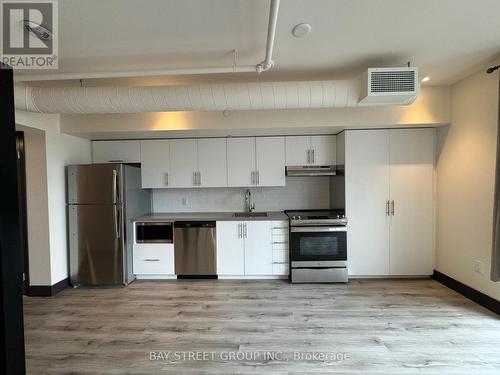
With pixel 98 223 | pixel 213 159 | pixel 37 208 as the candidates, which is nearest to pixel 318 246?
pixel 213 159

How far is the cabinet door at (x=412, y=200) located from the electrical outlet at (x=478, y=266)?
26.6 inches

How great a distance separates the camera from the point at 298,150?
13.1 ft

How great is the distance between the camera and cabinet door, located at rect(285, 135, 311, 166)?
13.1ft

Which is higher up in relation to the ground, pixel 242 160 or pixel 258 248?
pixel 242 160

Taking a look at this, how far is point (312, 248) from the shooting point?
12.2 feet

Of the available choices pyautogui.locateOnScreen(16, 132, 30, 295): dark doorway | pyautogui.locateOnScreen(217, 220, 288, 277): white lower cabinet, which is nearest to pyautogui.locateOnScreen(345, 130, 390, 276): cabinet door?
pyautogui.locateOnScreen(217, 220, 288, 277): white lower cabinet

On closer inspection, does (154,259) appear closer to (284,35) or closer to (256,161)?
(256,161)

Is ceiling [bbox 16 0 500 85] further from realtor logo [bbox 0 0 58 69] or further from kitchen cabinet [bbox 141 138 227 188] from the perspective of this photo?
kitchen cabinet [bbox 141 138 227 188]

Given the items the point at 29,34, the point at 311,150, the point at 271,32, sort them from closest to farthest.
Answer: the point at 271,32, the point at 29,34, the point at 311,150

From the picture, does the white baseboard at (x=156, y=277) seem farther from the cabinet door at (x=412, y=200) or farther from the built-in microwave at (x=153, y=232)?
the cabinet door at (x=412, y=200)

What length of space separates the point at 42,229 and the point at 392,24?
4.33m

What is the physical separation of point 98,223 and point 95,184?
1.74 feet

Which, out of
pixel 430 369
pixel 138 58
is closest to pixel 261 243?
pixel 430 369

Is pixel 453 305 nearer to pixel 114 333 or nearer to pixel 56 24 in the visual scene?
pixel 114 333
